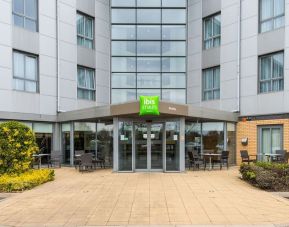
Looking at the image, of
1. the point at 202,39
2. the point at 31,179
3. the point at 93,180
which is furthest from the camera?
the point at 202,39

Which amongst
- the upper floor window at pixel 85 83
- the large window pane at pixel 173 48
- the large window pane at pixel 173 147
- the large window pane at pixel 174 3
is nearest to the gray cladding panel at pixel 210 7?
the large window pane at pixel 174 3

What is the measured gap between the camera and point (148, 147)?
14.8m

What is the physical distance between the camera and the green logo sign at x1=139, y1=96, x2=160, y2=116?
519 inches

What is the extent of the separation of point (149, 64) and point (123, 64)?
1.64 m

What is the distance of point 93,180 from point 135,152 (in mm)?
3117

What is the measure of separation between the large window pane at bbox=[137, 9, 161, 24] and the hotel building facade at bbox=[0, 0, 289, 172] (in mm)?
64

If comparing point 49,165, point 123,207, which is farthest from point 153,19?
point 123,207

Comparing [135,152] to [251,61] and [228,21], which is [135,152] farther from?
[228,21]

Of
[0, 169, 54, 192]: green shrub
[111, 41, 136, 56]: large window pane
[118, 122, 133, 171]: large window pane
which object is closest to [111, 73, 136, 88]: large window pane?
[111, 41, 136, 56]: large window pane

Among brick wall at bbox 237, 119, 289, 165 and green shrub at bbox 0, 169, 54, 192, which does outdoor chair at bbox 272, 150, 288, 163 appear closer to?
brick wall at bbox 237, 119, 289, 165

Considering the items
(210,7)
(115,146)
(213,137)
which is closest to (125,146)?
(115,146)

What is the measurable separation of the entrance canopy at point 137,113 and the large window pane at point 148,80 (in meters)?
5.49

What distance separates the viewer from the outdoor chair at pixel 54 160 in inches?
659

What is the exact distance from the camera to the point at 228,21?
60.8 ft
